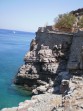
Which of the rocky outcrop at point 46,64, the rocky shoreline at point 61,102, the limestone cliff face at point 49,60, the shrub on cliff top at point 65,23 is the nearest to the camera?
the rocky shoreline at point 61,102

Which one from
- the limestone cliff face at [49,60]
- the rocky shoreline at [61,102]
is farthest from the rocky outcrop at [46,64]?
the rocky shoreline at [61,102]

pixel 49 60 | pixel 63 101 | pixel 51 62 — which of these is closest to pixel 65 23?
pixel 49 60

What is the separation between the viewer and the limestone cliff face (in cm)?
4909

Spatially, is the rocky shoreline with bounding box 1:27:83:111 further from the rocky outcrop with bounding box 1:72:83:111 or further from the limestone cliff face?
the rocky outcrop with bounding box 1:72:83:111

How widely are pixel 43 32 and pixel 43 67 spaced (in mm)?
7749

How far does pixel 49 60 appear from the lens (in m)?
50.4

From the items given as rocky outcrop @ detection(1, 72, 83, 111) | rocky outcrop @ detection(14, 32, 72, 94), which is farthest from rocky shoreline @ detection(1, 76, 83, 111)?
rocky outcrop @ detection(14, 32, 72, 94)

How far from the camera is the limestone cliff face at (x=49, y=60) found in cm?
4909

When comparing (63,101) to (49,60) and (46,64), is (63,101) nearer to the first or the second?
(46,64)

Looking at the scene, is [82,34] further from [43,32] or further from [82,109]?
[82,109]

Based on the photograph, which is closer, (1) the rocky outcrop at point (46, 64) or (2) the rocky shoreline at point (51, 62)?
(2) the rocky shoreline at point (51, 62)

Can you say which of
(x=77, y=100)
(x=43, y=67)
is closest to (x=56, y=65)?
(x=43, y=67)

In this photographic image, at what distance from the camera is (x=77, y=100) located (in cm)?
2741

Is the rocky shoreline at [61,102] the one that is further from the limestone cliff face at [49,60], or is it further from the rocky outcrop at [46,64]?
the rocky outcrop at [46,64]
